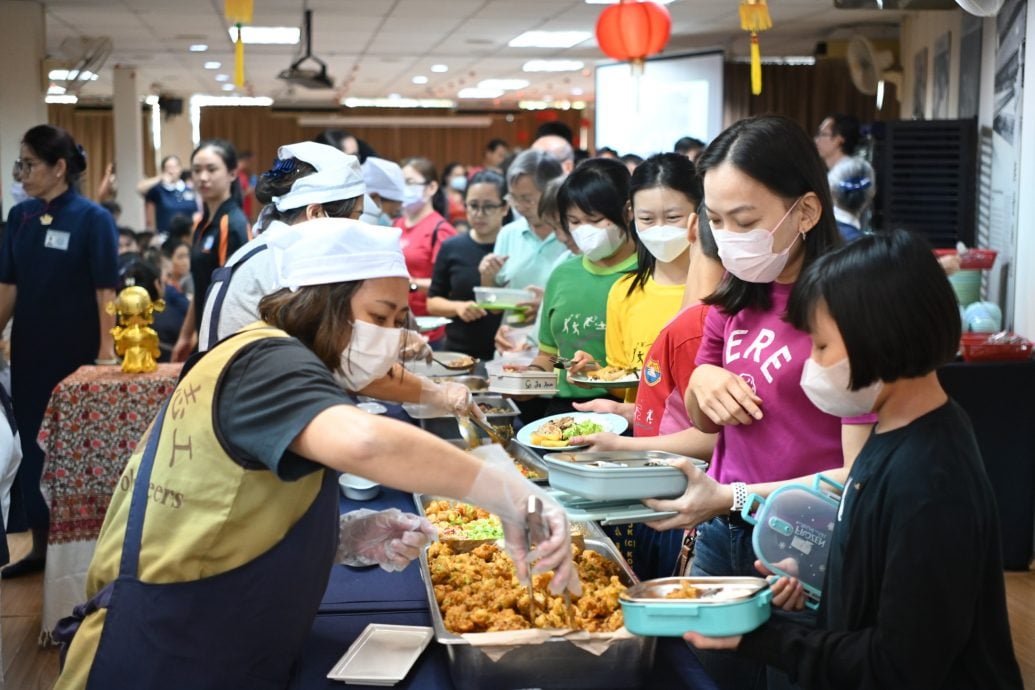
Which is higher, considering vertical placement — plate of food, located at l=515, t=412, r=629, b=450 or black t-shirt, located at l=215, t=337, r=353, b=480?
black t-shirt, located at l=215, t=337, r=353, b=480

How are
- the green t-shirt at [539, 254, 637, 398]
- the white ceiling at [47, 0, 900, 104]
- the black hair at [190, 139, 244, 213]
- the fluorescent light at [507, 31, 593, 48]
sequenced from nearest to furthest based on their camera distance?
the green t-shirt at [539, 254, 637, 398] → the black hair at [190, 139, 244, 213] → the white ceiling at [47, 0, 900, 104] → the fluorescent light at [507, 31, 593, 48]

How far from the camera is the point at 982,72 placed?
582 centimetres

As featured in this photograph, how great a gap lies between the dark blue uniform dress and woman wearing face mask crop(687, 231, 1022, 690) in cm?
317

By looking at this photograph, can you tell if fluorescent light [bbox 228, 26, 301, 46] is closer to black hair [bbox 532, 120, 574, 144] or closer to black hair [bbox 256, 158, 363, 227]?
black hair [bbox 532, 120, 574, 144]

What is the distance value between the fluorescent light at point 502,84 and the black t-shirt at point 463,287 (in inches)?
411

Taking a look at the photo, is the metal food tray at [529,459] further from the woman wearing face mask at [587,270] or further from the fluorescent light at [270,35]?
the fluorescent light at [270,35]

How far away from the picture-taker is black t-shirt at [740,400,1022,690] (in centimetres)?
117

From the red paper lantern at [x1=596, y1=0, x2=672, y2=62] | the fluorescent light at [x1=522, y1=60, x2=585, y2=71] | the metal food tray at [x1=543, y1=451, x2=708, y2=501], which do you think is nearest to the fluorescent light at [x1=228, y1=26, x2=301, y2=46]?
the fluorescent light at [x1=522, y1=60, x2=585, y2=71]

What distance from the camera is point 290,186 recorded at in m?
2.84

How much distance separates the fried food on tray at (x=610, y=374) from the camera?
2.52 meters

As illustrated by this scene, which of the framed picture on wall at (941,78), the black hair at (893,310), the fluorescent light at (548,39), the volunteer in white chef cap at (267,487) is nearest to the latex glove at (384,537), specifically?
the volunteer in white chef cap at (267,487)

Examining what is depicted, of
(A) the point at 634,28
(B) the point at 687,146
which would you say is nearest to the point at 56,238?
(A) the point at 634,28

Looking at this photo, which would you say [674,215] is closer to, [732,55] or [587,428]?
[587,428]

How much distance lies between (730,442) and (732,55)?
32.0 ft
